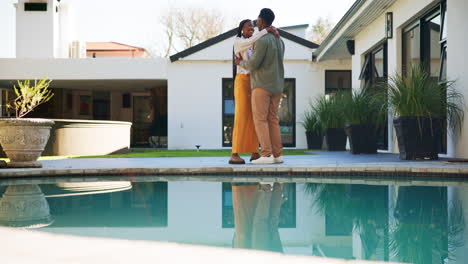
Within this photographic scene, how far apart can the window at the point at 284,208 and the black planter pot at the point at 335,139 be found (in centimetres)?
683

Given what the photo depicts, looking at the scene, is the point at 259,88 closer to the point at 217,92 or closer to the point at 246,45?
the point at 246,45

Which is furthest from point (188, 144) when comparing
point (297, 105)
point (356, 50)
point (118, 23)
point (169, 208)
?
point (118, 23)

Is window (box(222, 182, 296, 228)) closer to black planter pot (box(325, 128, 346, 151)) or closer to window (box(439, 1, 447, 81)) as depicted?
window (box(439, 1, 447, 81))

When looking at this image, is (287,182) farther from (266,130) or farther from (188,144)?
(188,144)

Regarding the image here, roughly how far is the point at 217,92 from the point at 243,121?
815 centimetres

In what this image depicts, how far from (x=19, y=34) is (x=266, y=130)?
15.2 metres

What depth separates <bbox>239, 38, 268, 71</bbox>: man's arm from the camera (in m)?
5.84

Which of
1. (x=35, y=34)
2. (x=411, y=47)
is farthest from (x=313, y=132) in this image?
(x=35, y=34)

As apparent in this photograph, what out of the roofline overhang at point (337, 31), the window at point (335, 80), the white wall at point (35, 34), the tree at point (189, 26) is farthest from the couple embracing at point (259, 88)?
the tree at point (189, 26)

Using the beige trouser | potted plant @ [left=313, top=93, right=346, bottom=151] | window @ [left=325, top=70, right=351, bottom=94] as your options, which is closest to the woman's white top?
the beige trouser

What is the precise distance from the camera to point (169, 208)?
3244mm

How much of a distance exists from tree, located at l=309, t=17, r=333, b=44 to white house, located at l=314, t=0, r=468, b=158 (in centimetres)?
1499

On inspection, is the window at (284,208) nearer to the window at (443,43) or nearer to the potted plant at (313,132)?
the window at (443,43)

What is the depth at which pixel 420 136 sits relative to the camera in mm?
6594
